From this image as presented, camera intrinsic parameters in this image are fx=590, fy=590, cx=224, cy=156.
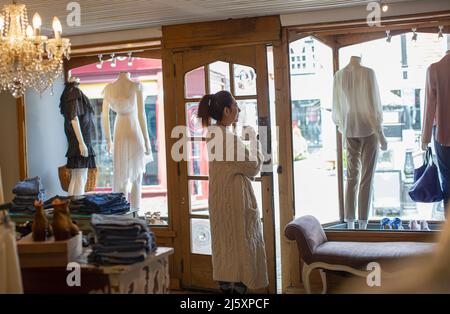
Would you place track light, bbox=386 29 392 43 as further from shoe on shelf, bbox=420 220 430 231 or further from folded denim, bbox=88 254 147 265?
folded denim, bbox=88 254 147 265

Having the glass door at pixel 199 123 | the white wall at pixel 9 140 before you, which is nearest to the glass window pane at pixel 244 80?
the glass door at pixel 199 123

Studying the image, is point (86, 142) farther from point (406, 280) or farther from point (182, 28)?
point (406, 280)

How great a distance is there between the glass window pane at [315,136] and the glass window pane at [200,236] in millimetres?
947

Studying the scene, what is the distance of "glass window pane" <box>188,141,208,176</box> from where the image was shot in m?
5.34

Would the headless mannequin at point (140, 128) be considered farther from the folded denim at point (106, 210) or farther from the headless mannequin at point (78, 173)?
the folded denim at point (106, 210)

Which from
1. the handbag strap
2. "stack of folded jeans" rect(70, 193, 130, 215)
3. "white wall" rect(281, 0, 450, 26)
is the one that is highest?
"white wall" rect(281, 0, 450, 26)

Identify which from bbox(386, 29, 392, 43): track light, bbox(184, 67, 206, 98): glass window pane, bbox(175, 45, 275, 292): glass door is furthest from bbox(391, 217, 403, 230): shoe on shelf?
bbox(184, 67, 206, 98): glass window pane

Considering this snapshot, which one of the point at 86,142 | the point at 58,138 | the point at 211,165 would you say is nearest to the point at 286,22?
the point at 211,165

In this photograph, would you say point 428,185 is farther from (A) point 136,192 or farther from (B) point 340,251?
(A) point 136,192

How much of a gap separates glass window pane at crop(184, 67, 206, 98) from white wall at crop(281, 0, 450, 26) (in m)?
0.87

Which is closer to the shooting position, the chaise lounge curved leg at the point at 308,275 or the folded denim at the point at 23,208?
the folded denim at the point at 23,208

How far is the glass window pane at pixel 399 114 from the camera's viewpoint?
5.52m

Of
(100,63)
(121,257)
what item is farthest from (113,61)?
(121,257)
